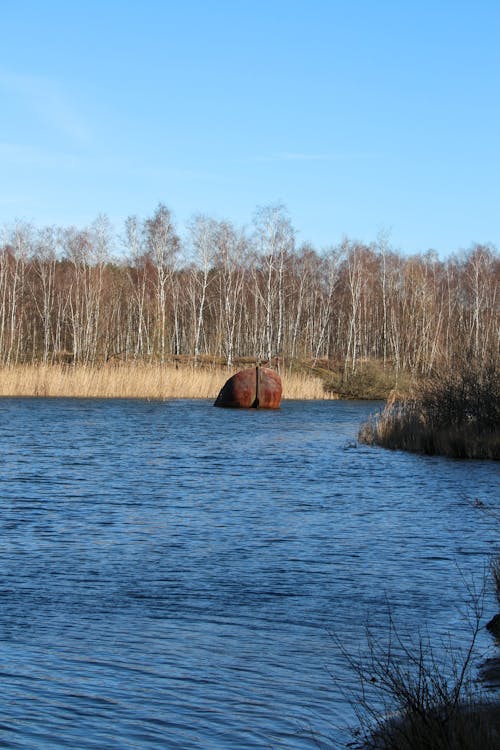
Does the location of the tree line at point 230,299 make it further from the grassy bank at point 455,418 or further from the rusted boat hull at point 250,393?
the grassy bank at point 455,418

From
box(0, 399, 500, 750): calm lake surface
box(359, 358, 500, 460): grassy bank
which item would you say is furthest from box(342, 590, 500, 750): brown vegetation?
box(359, 358, 500, 460): grassy bank

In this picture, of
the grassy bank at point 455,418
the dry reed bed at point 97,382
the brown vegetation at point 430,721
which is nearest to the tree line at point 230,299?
the dry reed bed at point 97,382

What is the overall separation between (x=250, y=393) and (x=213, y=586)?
29.4 m

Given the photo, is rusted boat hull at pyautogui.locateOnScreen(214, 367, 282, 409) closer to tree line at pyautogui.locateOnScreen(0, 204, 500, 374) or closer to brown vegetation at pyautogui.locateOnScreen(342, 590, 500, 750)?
tree line at pyautogui.locateOnScreen(0, 204, 500, 374)

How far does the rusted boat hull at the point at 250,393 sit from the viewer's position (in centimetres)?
3775

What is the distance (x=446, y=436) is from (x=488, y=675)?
48.7 ft

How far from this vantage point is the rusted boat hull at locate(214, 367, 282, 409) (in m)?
37.8

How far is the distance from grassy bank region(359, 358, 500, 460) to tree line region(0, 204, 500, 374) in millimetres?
27800

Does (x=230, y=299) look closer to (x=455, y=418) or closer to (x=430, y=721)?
(x=455, y=418)

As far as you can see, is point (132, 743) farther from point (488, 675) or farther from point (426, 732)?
point (488, 675)

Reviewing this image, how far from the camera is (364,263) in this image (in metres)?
66.4

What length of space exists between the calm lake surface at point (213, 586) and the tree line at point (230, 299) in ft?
115

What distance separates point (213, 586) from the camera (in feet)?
27.5

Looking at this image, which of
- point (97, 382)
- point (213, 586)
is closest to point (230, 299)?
point (97, 382)
